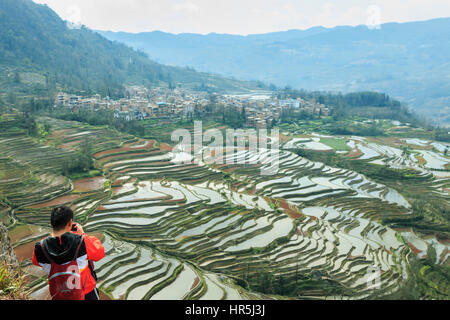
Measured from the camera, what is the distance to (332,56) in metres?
138

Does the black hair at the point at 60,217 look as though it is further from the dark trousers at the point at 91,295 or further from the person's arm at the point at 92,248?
the dark trousers at the point at 91,295

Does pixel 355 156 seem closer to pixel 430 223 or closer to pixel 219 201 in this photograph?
pixel 430 223

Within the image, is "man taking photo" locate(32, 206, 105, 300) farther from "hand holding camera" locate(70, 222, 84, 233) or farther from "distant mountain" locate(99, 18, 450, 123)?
"distant mountain" locate(99, 18, 450, 123)

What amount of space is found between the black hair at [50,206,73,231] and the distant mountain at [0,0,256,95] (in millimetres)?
34939

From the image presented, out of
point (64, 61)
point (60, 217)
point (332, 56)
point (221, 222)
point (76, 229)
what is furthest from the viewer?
point (332, 56)

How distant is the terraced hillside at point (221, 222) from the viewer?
7914 mm

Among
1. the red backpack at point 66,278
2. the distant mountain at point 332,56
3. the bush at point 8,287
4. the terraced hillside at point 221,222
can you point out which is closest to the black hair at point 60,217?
the red backpack at point 66,278

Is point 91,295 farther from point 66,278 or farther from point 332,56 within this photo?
point 332,56

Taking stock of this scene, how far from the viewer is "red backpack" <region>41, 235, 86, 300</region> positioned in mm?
2098

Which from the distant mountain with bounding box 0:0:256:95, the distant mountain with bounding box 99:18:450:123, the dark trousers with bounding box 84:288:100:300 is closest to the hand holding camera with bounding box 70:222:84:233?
the dark trousers with bounding box 84:288:100:300

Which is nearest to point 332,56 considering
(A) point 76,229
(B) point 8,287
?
(A) point 76,229

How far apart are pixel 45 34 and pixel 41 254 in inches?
2288

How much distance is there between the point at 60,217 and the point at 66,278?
389mm
